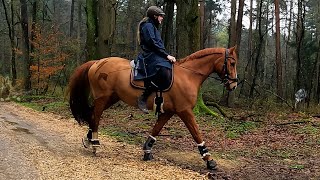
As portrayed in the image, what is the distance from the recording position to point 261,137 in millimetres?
9898

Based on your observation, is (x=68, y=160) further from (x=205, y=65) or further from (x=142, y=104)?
(x=205, y=65)

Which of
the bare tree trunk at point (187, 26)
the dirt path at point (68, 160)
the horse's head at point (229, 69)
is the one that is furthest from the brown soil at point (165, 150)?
the bare tree trunk at point (187, 26)

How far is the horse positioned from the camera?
6621 mm

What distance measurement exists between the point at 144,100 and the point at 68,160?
1.59 m

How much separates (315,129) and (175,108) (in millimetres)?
5632

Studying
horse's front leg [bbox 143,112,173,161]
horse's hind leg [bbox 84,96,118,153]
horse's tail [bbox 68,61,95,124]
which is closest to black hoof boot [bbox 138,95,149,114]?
horse's front leg [bbox 143,112,173,161]

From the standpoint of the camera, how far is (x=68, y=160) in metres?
6.34

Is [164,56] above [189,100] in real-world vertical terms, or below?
above

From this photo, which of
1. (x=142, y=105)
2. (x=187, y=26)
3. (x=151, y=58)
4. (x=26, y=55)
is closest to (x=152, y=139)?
(x=142, y=105)

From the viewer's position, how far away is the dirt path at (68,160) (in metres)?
5.53

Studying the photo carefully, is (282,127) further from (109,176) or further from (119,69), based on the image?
(109,176)

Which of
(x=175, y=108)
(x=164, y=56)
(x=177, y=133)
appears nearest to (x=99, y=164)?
(x=175, y=108)

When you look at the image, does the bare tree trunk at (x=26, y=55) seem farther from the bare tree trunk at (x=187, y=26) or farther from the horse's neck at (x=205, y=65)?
the horse's neck at (x=205, y=65)

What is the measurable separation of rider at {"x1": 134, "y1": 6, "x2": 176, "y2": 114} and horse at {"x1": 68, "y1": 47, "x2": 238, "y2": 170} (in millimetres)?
190
